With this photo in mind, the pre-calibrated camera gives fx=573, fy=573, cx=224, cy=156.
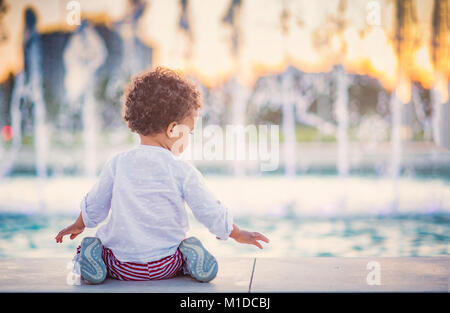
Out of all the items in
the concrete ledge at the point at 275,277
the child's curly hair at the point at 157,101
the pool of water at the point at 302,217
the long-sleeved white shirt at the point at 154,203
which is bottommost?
the pool of water at the point at 302,217

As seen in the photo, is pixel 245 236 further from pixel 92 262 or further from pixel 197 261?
pixel 92 262

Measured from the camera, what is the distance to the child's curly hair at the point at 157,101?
211cm

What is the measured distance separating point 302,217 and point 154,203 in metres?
3.86

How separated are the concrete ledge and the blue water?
A: 1743mm

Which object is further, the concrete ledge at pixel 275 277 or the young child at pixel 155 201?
the young child at pixel 155 201

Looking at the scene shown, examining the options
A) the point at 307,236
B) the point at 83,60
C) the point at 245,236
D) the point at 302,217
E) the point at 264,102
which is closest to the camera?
the point at 245,236

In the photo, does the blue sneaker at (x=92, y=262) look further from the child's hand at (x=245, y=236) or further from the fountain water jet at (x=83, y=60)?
the fountain water jet at (x=83, y=60)

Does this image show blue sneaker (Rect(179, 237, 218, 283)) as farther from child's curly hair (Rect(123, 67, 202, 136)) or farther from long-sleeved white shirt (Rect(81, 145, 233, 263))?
child's curly hair (Rect(123, 67, 202, 136))

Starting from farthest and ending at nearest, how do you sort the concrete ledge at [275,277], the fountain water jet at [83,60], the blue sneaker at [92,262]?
the fountain water jet at [83,60], the blue sneaker at [92,262], the concrete ledge at [275,277]

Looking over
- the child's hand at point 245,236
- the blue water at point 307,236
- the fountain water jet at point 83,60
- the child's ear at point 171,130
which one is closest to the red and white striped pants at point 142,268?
the child's hand at point 245,236

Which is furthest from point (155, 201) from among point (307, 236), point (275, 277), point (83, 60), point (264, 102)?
point (264, 102)

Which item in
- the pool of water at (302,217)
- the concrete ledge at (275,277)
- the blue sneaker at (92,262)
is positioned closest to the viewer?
the concrete ledge at (275,277)

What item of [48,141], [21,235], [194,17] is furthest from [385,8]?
[48,141]

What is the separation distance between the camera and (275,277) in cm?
216
